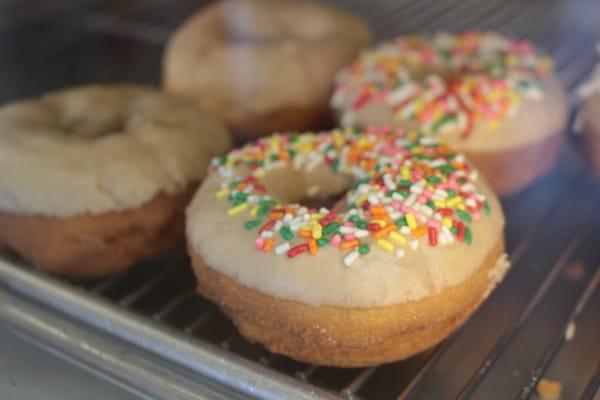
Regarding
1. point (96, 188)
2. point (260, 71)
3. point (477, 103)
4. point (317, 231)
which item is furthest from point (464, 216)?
point (260, 71)

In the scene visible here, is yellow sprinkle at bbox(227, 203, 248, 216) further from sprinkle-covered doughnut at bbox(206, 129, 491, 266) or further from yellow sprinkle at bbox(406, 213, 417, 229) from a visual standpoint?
yellow sprinkle at bbox(406, 213, 417, 229)

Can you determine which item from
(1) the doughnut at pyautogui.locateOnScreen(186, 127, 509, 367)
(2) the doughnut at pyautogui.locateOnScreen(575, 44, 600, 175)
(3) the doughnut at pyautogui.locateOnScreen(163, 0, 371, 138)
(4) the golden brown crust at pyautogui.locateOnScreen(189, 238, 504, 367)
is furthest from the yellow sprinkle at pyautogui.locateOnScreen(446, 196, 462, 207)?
(3) the doughnut at pyautogui.locateOnScreen(163, 0, 371, 138)

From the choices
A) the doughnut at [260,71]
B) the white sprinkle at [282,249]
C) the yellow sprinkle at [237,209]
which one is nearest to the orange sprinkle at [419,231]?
the white sprinkle at [282,249]

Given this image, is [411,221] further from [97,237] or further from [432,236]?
[97,237]

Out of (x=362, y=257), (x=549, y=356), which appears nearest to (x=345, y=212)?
(x=362, y=257)

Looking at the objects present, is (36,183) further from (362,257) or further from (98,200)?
(362,257)

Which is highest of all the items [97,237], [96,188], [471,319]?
[96,188]

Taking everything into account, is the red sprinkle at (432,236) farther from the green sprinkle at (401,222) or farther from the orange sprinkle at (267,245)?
the orange sprinkle at (267,245)
